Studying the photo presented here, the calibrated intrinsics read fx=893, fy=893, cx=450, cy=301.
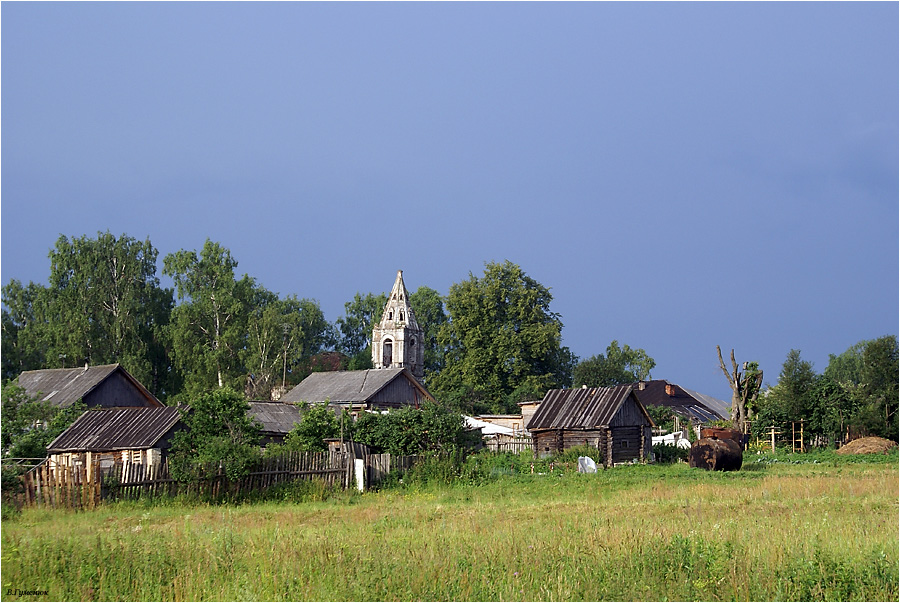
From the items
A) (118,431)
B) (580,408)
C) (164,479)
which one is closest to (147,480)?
(164,479)

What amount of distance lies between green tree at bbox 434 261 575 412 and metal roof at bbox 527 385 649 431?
26098 mm

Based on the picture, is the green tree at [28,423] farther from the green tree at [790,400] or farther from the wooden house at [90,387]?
the green tree at [790,400]

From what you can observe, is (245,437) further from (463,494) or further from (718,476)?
(718,476)

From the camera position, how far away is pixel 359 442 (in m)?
30.4

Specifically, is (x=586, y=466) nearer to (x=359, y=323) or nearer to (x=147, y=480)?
(x=147, y=480)

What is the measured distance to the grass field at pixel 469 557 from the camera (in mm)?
9219

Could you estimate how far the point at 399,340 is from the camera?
7806 centimetres

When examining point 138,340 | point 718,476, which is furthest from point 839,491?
point 138,340

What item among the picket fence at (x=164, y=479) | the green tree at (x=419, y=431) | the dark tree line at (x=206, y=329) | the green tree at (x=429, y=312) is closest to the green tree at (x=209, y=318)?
the dark tree line at (x=206, y=329)

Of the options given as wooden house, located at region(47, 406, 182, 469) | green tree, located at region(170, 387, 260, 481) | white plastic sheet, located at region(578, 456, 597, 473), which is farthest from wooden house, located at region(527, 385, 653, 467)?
green tree, located at region(170, 387, 260, 481)

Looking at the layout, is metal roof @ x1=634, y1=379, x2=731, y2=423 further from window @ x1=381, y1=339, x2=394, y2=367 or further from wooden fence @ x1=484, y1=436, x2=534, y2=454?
wooden fence @ x1=484, y1=436, x2=534, y2=454

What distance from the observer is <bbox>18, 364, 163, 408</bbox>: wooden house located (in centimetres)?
4384

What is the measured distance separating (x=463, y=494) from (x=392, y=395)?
32.1 m

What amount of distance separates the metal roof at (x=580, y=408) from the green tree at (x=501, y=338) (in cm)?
2610
